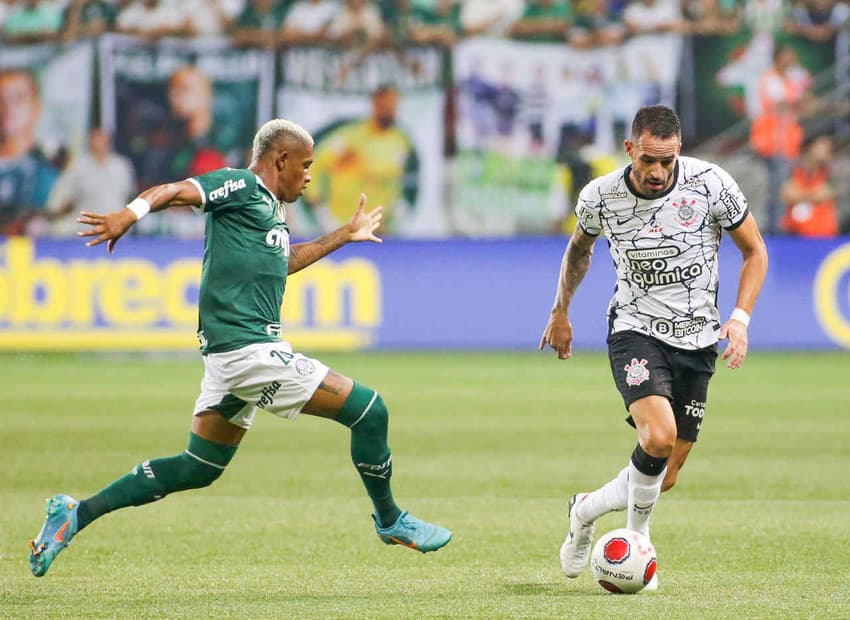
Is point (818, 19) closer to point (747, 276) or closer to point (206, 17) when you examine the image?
point (206, 17)

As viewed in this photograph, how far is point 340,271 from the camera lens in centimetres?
1998

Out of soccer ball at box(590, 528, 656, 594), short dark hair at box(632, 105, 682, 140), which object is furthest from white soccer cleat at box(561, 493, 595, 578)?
short dark hair at box(632, 105, 682, 140)

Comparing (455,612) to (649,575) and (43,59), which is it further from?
(43,59)

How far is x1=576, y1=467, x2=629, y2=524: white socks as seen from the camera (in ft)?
22.4

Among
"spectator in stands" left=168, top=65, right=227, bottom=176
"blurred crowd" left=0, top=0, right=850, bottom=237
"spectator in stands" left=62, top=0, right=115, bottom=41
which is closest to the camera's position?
"blurred crowd" left=0, top=0, right=850, bottom=237

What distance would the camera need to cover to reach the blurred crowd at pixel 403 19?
2438 centimetres

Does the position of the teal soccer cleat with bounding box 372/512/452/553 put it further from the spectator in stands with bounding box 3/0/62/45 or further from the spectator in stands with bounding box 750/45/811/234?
the spectator in stands with bounding box 3/0/62/45

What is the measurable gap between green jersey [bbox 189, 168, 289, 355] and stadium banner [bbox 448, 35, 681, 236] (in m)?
16.8

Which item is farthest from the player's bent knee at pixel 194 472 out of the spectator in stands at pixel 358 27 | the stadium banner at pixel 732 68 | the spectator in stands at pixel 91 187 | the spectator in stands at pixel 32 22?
the spectator in stands at pixel 32 22

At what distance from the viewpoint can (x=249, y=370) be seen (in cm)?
652

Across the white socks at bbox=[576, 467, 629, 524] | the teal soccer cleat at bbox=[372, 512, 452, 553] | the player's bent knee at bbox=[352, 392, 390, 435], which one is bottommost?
the teal soccer cleat at bbox=[372, 512, 452, 553]

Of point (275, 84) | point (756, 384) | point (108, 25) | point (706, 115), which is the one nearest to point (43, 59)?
point (108, 25)

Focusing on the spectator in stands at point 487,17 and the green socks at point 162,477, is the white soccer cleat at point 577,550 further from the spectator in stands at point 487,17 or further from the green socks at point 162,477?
the spectator in stands at point 487,17

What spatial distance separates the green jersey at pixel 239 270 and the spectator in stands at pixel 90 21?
745 inches
